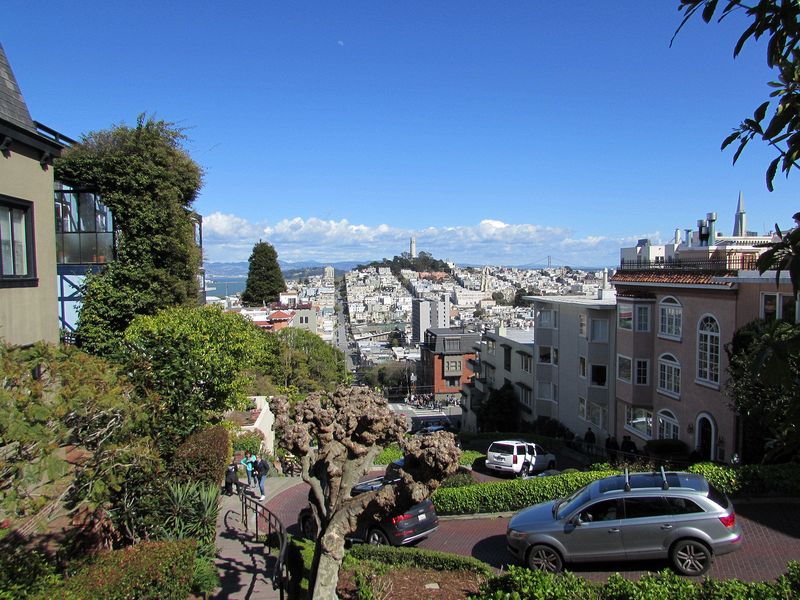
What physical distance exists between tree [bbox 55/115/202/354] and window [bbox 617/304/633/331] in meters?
18.8

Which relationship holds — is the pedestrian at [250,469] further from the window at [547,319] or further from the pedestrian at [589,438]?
the window at [547,319]

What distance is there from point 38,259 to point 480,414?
112 ft

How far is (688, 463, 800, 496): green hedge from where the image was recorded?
13.7 m

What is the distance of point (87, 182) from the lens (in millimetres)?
21109

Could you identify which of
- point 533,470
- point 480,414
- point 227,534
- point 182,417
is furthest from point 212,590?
point 480,414

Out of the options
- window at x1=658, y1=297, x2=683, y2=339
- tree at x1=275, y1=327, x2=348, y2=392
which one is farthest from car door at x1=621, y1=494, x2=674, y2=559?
tree at x1=275, y1=327, x2=348, y2=392

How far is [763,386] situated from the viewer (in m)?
7.99

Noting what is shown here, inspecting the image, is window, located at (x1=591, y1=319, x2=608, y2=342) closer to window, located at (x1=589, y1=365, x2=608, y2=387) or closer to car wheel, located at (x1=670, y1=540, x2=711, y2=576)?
window, located at (x1=589, y1=365, x2=608, y2=387)

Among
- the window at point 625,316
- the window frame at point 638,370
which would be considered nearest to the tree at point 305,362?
the window at point 625,316

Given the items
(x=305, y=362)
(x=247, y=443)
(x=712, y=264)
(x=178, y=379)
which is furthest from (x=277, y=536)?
(x=305, y=362)

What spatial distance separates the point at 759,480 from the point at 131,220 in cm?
2149

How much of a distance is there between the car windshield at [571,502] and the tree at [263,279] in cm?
6792

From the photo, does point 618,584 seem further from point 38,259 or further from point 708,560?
point 38,259

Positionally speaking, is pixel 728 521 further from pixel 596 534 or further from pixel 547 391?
pixel 547 391
